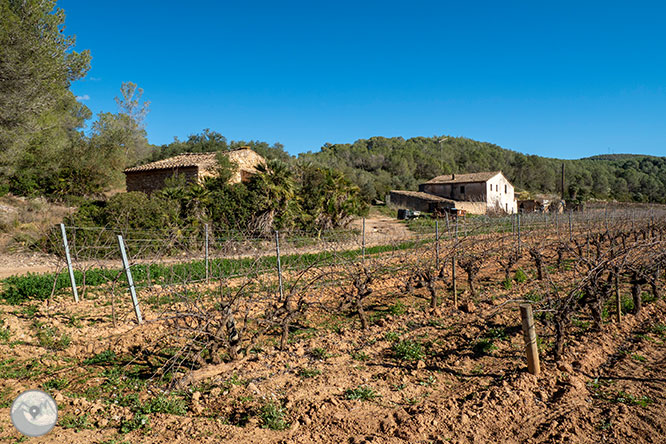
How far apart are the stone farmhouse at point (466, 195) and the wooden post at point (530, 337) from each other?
31011 mm

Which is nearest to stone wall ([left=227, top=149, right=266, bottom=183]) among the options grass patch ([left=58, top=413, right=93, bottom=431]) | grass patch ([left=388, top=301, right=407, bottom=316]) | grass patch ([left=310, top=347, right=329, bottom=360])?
grass patch ([left=388, top=301, right=407, bottom=316])

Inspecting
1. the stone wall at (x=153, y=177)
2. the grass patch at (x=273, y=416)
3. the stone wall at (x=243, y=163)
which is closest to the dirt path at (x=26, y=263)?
the stone wall at (x=153, y=177)

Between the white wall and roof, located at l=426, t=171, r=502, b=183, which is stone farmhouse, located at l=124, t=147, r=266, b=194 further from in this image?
the white wall

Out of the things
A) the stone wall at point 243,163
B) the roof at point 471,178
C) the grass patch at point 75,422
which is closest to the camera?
the grass patch at point 75,422

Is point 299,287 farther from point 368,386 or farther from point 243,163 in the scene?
point 243,163

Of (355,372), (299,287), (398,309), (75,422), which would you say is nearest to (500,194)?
(299,287)

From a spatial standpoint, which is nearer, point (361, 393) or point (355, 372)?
point (361, 393)

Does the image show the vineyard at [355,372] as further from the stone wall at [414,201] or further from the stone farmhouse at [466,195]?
the stone wall at [414,201]

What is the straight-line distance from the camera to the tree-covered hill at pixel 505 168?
61.7 meters

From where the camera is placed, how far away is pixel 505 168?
72188 mm

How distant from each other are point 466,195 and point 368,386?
3977 cm

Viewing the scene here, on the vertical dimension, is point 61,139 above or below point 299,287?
above

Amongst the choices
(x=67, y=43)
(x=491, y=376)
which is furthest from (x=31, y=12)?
(x=491, y=376)

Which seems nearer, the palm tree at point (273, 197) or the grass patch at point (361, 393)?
the grass patch at point (361, 393)
